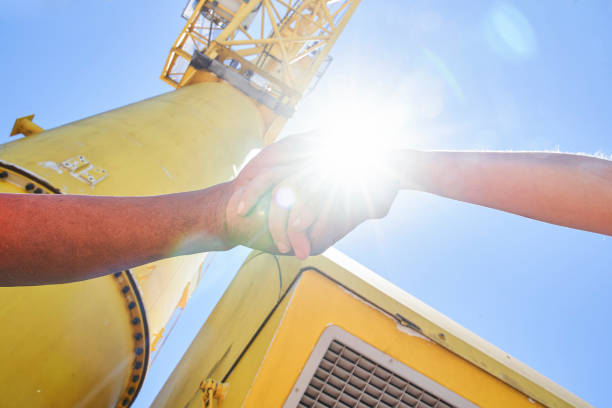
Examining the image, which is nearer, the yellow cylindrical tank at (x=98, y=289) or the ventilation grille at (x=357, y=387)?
the ventilation grille at (x=357, y=387)

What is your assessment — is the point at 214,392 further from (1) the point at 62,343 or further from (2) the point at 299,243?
(2) the point at 299,243

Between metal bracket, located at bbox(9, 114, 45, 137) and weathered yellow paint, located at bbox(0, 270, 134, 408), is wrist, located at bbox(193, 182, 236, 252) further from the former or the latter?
metal bracket, located at bbox(9, 114, 45, 137)

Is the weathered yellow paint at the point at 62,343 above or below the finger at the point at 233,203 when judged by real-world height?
below

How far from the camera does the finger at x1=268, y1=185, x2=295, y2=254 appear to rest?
83 centimetres

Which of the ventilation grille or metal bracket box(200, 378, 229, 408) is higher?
the ventilation grille

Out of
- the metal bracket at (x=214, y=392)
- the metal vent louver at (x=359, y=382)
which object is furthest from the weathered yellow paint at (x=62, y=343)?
the metal vent louver at (x=359, y=382)

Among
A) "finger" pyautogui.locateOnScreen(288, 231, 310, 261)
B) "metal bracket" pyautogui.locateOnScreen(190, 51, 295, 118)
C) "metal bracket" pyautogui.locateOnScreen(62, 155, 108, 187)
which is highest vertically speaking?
"metal bracket" pyautogui.locateOnScreen(190, 51, 295, 118)

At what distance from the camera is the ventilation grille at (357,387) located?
1239mm

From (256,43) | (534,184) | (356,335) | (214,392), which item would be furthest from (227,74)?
(534,184)

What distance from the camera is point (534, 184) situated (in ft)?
2.37

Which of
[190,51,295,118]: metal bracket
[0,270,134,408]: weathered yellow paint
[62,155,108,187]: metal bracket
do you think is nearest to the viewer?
[0,270,134,408]: weathered yellow paint

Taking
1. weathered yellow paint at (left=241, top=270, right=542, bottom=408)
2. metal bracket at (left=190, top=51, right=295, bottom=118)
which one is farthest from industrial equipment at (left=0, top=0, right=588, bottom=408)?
metal bracket at (left=190, top=51, right=295, bottom=118)

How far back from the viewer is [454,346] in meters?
1.28

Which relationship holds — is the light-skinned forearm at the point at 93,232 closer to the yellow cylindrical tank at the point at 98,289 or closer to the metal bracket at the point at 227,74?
the yellow cylindrical tank at the point at 98,289
